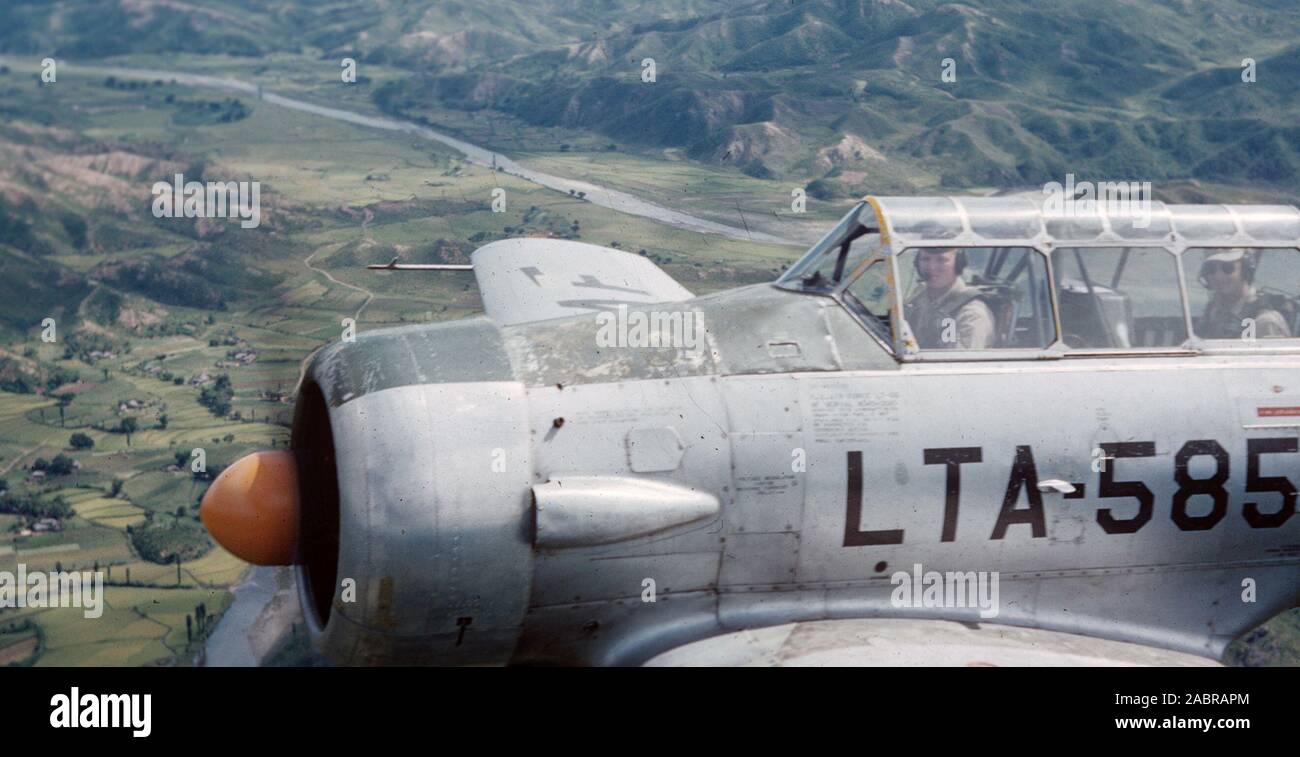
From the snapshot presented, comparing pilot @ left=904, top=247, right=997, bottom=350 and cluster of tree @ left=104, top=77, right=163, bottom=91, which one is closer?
pilot @ left=904, top=247, right=997, bottom=350

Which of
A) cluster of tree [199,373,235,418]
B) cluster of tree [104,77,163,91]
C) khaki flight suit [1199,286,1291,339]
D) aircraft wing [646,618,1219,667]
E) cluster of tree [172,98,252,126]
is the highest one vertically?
cluster of tree [104,77,163,91]

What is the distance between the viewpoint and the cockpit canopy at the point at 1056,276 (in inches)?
227

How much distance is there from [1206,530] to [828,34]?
20744 mm

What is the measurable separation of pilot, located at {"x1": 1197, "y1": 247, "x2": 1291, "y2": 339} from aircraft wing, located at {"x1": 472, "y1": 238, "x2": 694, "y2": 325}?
3.80 m

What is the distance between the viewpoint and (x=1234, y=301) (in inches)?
241

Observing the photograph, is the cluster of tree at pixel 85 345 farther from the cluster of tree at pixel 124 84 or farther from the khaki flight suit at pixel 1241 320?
the cluster of tree at pixel 124 84

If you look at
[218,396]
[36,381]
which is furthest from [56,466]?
[36,381]

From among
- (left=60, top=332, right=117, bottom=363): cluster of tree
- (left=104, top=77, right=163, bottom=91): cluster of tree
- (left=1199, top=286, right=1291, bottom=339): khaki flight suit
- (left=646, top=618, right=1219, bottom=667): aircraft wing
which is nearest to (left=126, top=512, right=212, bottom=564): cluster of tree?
(left=60, top=332, right=117, bottom=363): cluster of tree

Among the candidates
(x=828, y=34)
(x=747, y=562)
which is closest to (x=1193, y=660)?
(x=747, y=562)

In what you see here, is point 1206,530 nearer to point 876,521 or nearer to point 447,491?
point 876,521

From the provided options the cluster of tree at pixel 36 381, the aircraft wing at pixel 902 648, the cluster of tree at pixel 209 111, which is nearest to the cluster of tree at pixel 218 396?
the cluster of tree at pixel 36 381

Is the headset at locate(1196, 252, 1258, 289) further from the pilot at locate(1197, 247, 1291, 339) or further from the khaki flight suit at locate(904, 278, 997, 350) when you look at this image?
the khaki flight suit at locate(904, 278, 997, 350)

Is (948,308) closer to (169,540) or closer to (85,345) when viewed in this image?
(169,540)

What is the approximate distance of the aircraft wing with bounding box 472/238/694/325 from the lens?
8.60 m
